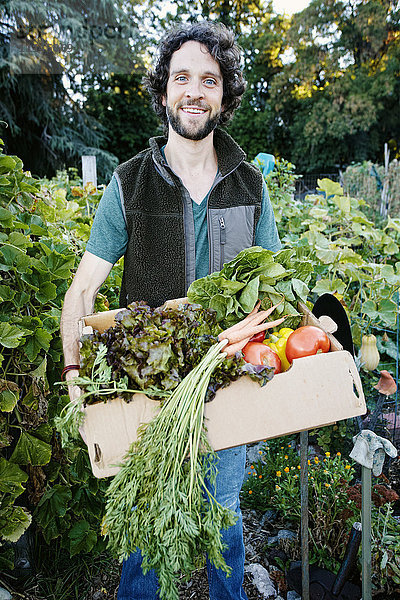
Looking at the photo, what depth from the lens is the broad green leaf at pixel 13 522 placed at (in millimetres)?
1696

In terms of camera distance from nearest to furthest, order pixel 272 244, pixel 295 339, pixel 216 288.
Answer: pixel 295 339
pixel 216 288
pixel 272 244

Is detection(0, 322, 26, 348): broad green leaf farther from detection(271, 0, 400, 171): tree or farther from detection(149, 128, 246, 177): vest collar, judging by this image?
detection(271, 0, 400, 171): tree

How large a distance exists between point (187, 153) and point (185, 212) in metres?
0.23

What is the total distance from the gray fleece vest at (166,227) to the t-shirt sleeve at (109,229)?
0.03 meters

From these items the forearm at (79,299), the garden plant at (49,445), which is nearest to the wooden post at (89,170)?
the garden plant at (49,445)

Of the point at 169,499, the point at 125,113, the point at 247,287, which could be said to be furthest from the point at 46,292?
the point at 125,113

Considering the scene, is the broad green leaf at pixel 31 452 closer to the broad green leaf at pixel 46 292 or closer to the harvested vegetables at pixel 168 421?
the broad green leaf at pixel 46 292

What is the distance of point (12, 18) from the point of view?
492 inches

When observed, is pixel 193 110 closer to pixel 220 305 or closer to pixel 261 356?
pixel 220 305

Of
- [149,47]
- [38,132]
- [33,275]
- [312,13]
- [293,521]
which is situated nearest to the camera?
[33,275]

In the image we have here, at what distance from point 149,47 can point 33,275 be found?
17.7 meters

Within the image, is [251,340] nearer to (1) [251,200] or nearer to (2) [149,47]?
(1) [251,200]

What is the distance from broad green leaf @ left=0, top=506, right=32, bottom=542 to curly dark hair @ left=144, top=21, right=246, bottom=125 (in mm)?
1627

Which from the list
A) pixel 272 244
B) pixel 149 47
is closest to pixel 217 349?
pixel 272 244
